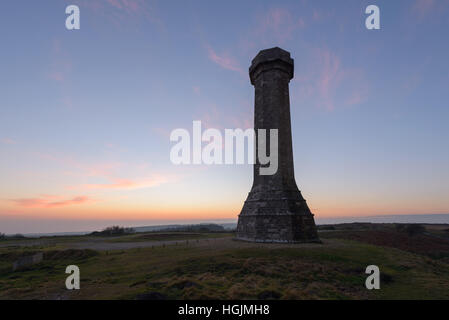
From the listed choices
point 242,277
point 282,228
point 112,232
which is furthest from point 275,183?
point 112,232

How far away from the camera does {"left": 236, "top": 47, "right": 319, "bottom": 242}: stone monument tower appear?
2102 centimetres

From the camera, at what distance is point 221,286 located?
10.9 metres

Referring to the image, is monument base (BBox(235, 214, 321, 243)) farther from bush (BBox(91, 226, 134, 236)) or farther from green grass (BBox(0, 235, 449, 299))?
bush (BBox(91, 226, 134, 236))

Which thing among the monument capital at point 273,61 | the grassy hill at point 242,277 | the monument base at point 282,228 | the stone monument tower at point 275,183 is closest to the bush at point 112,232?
the grassy hill at point 242,277

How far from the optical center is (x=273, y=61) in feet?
82.6

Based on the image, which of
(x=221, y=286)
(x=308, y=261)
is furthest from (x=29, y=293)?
(x=308, y=261)

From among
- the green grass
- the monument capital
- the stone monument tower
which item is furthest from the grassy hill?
the monument capital

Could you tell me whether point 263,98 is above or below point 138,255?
above

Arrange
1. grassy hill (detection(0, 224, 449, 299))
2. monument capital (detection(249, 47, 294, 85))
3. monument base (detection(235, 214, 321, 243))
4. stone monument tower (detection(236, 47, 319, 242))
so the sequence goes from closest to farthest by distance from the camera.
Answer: grassy hill (detection(0, 224, 449, 299)) → monument base (detection(235, 214, 321, 243)) → stone monument tower (detection(236, 47, 319, 242)) → monument capital (detection(249, 47, 294, 85))

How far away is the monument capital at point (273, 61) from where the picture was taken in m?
25.2

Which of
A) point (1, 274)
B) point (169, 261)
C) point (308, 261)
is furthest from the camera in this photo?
point (1, 274)

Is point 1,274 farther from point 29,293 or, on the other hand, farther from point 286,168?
point 286,168
